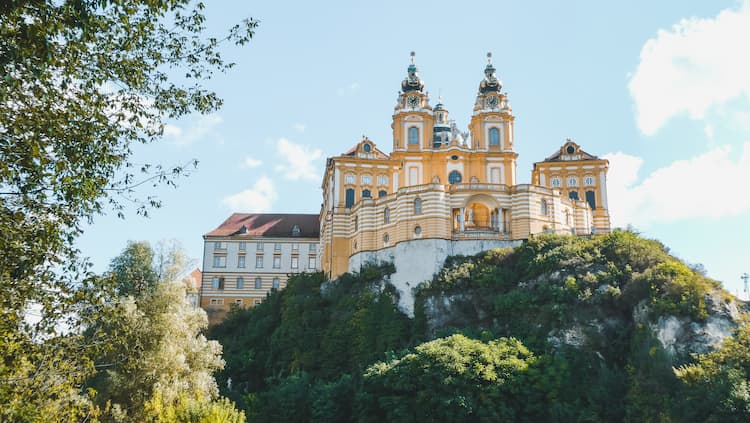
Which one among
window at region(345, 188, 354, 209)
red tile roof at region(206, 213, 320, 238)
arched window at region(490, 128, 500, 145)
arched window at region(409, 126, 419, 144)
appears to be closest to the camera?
window at region(345, 188, 354, 209)

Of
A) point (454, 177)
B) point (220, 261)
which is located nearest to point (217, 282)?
point (220, 261)

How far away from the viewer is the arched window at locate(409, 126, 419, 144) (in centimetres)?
6206

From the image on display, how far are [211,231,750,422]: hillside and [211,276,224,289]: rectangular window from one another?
1705 centimetres

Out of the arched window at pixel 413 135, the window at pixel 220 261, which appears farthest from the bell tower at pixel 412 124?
the window at pixel 220 261

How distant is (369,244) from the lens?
184ft

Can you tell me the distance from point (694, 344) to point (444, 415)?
13.9 metres

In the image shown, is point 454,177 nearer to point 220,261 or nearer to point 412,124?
point 412,124

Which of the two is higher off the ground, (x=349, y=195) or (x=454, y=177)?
(x=454, y=177)

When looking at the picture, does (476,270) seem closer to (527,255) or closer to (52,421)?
(527,255)

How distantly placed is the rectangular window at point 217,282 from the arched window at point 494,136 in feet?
99.5

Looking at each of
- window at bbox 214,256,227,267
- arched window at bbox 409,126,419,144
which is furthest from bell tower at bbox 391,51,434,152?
window at bbox 214,256,227,267

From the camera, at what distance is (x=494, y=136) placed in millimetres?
62375

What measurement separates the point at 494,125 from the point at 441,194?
12.6 meters

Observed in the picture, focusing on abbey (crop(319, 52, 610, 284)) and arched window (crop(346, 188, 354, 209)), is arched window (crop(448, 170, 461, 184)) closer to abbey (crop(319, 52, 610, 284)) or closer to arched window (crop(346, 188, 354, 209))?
abbey (crop(319, 52, 610, 284))
